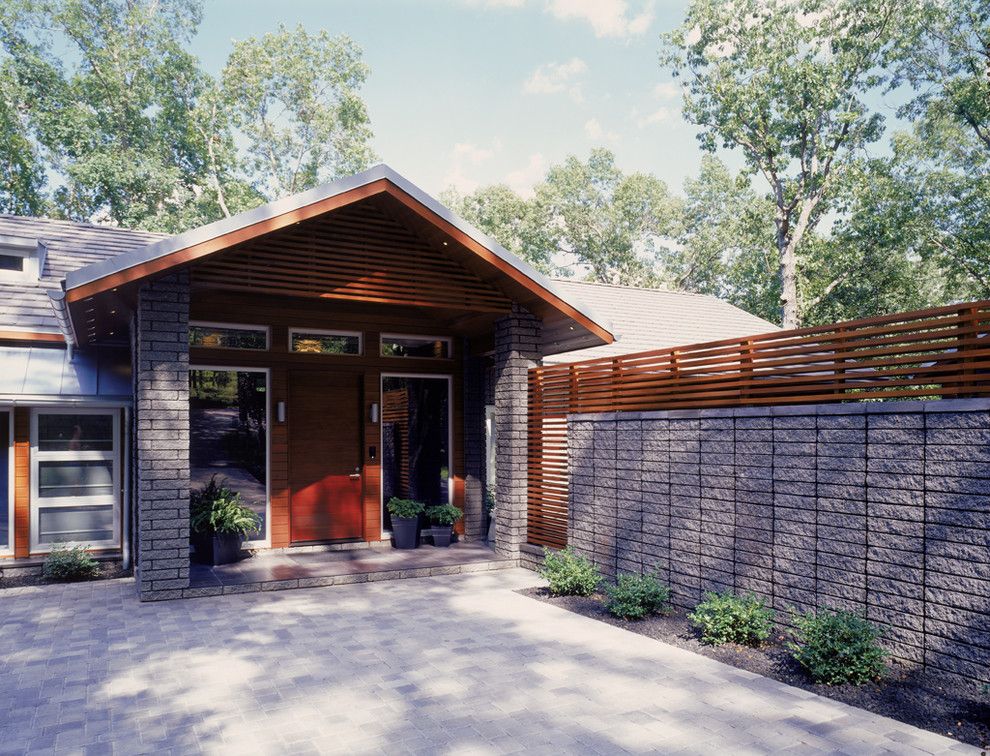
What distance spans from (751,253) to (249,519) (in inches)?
1080

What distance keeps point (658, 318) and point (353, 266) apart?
10050 mm

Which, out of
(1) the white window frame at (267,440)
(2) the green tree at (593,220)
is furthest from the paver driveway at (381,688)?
(2) the green tree at (593,220)

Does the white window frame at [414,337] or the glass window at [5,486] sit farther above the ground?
the white window frame at [414,337]

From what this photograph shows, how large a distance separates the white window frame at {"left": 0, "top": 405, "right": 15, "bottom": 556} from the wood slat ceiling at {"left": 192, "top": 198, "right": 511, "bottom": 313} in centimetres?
380

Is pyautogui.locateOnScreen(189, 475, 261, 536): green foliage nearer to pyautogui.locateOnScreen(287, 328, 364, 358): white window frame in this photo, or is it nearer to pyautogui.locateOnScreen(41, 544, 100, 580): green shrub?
pyautogui.locateOnScreen(41, 544, 100, 580): green shrub

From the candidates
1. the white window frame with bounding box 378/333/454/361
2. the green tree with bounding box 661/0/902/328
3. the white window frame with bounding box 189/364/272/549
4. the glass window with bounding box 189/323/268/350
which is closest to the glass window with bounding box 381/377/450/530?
the white window frame with bounding box 378/333/454/361

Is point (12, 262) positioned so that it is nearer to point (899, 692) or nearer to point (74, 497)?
point (74, 497)

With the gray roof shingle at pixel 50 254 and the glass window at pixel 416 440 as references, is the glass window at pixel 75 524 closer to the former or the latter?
the gray roof shingle at pixel 50 254

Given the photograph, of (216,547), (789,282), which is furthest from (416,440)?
(789,282)

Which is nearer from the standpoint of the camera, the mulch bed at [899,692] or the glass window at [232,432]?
the mulch bed at [899,692]

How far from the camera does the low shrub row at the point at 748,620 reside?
16.1 feet

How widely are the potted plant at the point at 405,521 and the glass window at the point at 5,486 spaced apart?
4934 millimetres

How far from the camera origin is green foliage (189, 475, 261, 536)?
29.7 ft

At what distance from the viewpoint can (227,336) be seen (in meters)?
10.1
